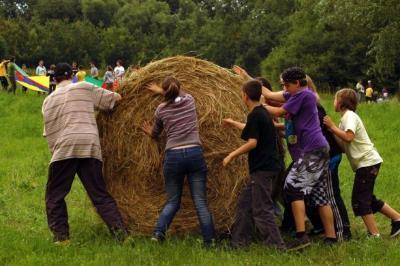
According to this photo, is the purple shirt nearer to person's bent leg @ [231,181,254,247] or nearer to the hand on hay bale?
person's bent leg @ [231,181,254,247]

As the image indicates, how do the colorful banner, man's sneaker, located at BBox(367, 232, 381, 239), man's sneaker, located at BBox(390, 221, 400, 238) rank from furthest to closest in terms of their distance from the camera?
the colorful banner < man's sneaker, located at BBox(390, 221, 400, 238) < man's sneaker, located at BBox(367, 232, 381, 239)

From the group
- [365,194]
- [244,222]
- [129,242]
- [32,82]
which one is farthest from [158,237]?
[32,82]

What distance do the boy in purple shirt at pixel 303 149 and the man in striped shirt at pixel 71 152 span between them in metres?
1.80

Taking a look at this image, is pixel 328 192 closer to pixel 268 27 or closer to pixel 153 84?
pixel 153 84

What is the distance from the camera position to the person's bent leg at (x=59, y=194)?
604cm

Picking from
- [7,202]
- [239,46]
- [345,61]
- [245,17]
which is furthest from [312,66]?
[7,202]

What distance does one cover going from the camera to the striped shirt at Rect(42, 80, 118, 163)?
19.7ft

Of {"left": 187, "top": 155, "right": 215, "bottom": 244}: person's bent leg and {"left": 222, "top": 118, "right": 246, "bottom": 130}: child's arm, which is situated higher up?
{"left": 222, "top": 118, "right": 246, "bottom": 130}: child's arm

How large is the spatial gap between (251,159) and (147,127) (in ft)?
4.49

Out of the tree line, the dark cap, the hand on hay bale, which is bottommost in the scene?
the tree line

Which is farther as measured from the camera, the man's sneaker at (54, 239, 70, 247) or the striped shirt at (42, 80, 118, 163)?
the striped shirt at (42, 80, 118, 163)

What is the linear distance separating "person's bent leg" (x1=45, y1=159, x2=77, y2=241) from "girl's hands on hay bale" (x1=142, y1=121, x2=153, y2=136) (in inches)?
34.2

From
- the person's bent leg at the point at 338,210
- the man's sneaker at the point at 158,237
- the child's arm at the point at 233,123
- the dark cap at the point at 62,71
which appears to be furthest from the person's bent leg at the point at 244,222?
the dark cap at the point at 62,71

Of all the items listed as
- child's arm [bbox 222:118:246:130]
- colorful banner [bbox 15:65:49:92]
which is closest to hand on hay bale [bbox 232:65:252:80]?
child's arm [bbox 222:118:246:130]
